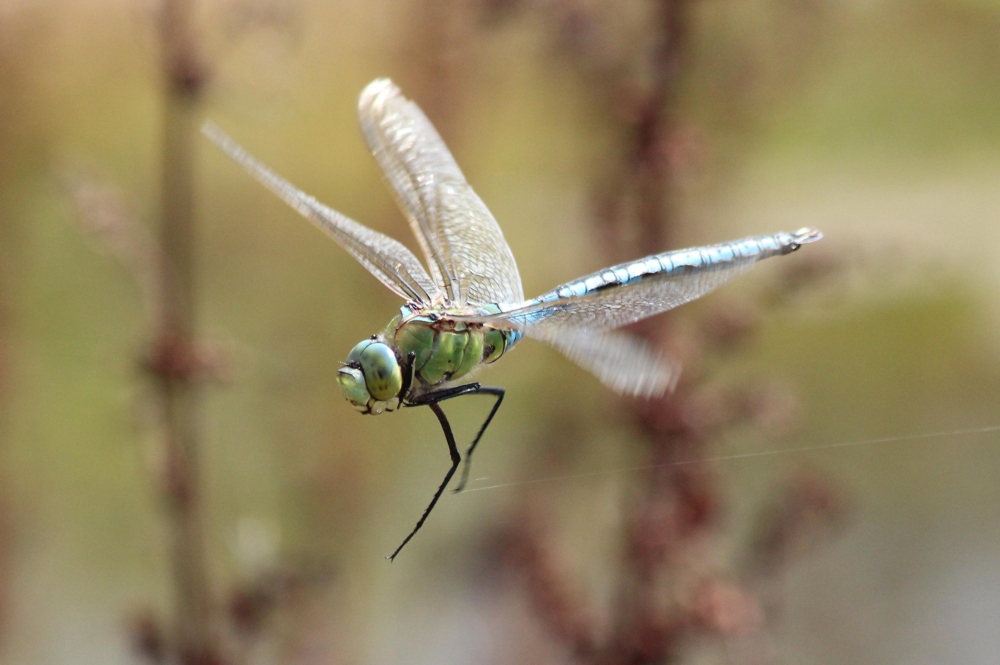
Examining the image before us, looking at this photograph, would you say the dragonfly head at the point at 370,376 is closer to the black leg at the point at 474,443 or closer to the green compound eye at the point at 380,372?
the green compound eye at the point at 380,372

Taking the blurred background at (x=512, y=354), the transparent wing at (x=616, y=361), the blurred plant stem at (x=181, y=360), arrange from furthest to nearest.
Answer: the blurred background at (x=512, y=354) < the blurred plant stem at (x=181, y=360) < the transparent wing at (x=616, y=361)

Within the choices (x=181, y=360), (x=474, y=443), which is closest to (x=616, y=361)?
A: (x=474, y=443)

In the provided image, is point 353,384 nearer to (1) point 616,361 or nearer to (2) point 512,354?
(1) point 616,361

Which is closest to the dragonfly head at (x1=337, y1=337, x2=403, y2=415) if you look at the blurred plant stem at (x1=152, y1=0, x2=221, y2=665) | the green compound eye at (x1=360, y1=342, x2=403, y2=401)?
the green compound eye at (x1=360, y1=342, x2=403, y2=401)

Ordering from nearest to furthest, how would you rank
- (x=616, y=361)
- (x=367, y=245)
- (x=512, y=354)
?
(x=616, y=361) → (x=367, y=245) → (x=512, y=354)

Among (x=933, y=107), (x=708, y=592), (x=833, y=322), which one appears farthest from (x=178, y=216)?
(x=933, y=107)

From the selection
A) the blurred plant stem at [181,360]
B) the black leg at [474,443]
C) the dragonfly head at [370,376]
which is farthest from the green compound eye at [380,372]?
the blurred plant stem at [181,360]
